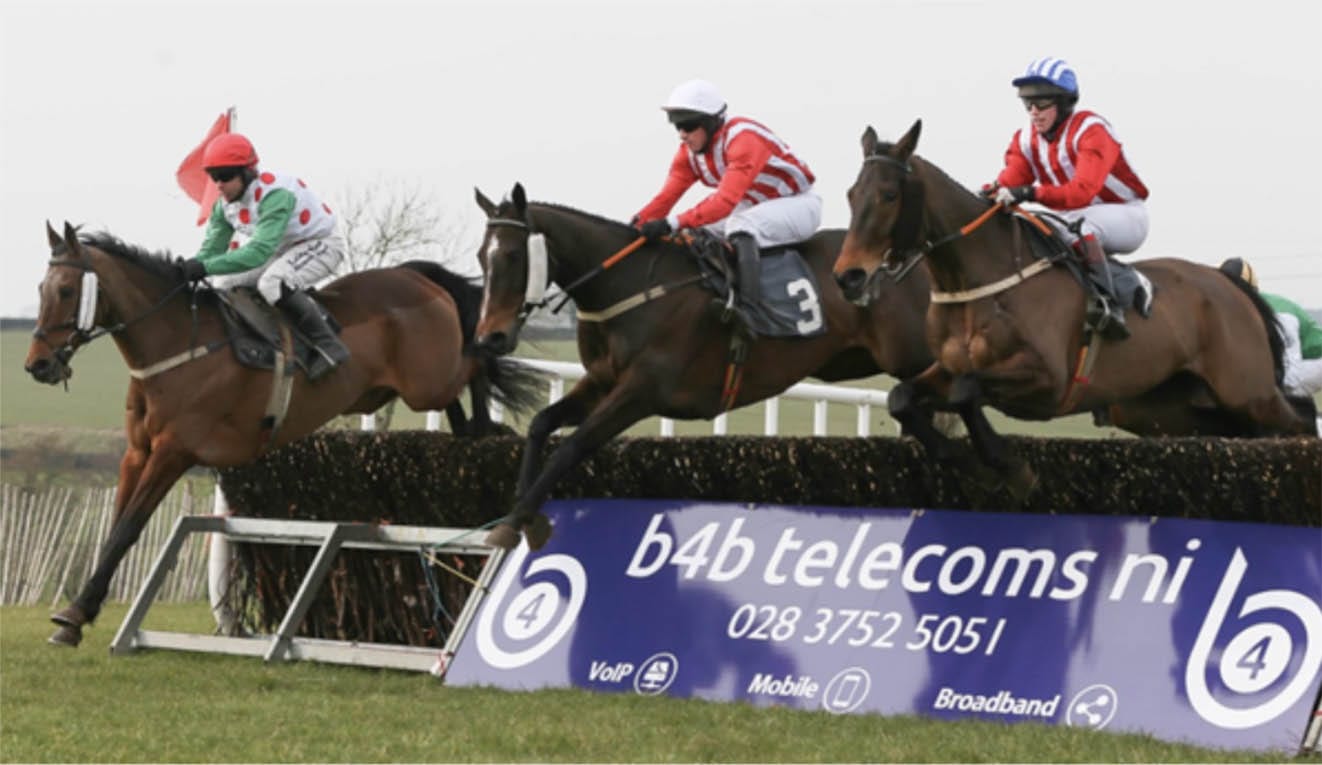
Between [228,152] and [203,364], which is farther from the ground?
[228,152]

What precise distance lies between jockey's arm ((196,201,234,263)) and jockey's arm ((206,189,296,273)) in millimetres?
278

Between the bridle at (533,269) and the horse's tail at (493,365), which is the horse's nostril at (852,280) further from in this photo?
the horse's tail at (493,365)

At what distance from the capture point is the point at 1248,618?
18.5 feet

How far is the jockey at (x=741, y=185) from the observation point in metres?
7.67

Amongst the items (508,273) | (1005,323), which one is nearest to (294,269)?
(508,273)

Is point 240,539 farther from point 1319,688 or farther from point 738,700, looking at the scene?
point 1319,688

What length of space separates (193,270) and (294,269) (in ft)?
1.86

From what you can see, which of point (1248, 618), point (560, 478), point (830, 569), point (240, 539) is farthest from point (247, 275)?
point (1248, 618)

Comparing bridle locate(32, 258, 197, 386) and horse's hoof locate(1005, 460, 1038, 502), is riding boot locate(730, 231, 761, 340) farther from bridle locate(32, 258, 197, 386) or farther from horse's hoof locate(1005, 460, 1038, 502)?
bridle locate(32, 258, 197, 386)

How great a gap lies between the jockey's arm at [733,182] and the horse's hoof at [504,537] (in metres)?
1.44

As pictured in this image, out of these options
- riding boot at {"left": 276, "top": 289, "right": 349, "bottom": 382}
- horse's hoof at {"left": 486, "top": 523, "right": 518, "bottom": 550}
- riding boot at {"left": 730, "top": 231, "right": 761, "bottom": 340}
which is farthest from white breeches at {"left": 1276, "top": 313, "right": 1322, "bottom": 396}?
riding boot at {"left": 276, "top": 289, "right": 349, "bottom": 382}

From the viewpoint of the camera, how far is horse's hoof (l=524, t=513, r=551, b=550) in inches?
287

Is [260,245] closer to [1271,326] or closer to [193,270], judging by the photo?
[193,270]

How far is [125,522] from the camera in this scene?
27.6ft
